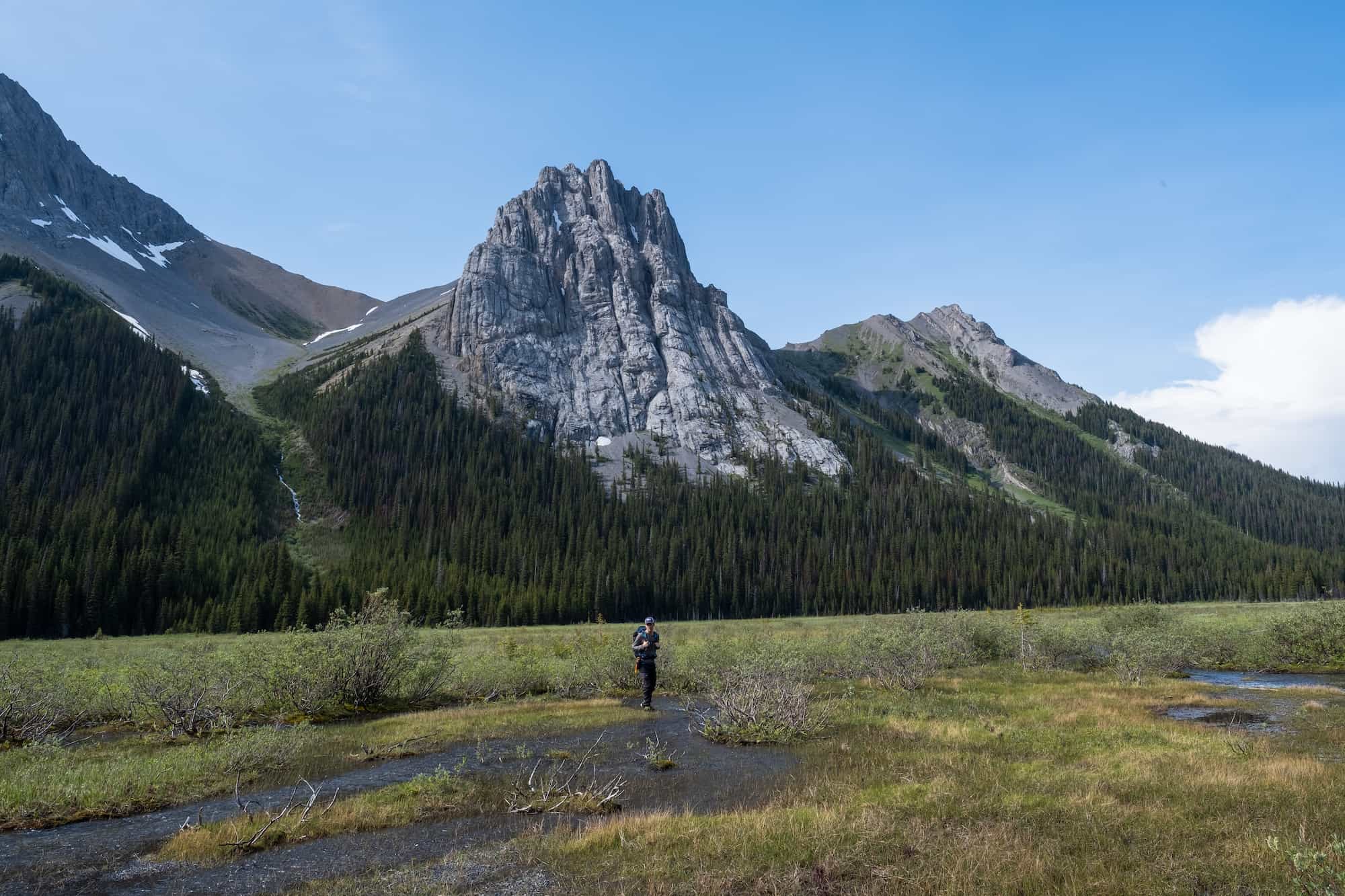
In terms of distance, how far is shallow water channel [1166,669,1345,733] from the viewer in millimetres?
23047

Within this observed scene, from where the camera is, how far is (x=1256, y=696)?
96.2ft

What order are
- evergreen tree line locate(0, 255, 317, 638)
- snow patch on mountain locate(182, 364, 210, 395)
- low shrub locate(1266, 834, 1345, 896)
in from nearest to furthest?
low shrub locate(1266, 834, 1345, 896) → evergreen tree line locate(0, 255, 317, 638) → snow patch on mountain locate(182, 364, 210, 395)

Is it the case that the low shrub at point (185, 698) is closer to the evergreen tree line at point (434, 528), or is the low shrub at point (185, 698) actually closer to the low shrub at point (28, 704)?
the low shrub at point (28, 704)

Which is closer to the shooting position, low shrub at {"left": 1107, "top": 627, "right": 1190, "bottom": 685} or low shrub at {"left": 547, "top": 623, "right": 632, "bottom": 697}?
low shrub at {"left": 547, "top": 623, "right": 632, "bottom": 697}

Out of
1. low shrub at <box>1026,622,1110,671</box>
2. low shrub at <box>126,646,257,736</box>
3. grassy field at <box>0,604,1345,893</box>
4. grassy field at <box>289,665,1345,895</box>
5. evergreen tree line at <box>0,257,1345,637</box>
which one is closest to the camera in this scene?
grassy field at <box>289,665,1345,895</box>

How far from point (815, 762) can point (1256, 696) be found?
24.8 metres

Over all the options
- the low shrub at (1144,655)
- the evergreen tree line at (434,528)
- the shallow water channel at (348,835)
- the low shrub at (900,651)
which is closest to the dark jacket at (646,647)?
the shallow water channel at (348,835)

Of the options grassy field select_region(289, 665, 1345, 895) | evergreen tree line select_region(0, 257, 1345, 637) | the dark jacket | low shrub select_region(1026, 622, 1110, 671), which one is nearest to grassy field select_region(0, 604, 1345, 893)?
grassy field select_region(289, 665, 1345, 895)

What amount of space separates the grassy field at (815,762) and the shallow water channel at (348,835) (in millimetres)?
679

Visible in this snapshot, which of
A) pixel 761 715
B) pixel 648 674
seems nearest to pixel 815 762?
pixel 761 715

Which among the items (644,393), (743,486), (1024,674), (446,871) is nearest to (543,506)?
(743,486)

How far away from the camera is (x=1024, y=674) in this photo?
1500 inches

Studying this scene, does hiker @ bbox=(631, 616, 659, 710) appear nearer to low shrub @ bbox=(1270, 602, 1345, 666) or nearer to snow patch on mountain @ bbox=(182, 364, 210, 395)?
low shrub @ bbox=(1270, 602, 1345, 666)

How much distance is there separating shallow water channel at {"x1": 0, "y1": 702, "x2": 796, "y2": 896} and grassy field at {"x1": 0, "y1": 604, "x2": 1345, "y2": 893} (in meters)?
0.68
